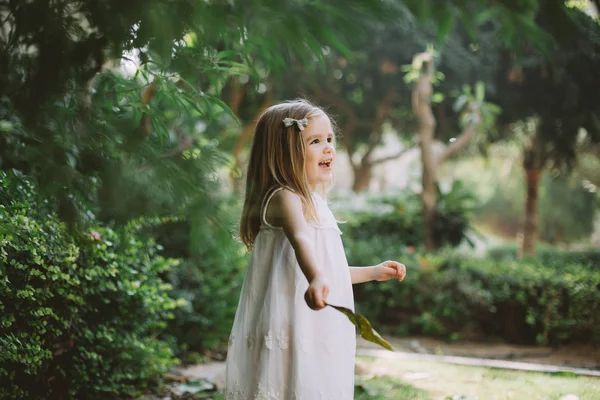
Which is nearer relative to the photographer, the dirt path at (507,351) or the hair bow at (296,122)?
the hair bow at (296,122)

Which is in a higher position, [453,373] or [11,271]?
[11,271]

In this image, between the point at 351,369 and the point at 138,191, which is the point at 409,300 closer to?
the point at 351,369

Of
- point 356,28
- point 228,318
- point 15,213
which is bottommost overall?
point 228,318

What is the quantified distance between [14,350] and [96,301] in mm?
781

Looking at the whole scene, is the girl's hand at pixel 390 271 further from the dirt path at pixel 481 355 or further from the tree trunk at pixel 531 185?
the tree trunk at pixel 531 185

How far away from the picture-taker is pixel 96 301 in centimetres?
327

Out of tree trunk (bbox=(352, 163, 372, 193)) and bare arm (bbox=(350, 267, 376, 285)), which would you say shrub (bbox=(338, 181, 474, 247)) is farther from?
bare arm (bbox=(350, 267, 376, 285))

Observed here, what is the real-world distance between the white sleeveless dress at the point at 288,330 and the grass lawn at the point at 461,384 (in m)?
1.38

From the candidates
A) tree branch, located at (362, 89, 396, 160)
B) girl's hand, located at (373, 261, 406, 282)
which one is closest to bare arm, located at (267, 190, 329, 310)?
girl's hand, located at (373, 261, 406, 282)

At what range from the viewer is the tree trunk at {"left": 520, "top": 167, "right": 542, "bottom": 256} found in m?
10.8

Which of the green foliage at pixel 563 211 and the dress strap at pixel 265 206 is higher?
the green foliage at pixel 563 211

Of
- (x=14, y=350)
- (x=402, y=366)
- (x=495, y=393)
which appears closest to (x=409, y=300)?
(x=402, y=366)

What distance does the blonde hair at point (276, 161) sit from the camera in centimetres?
238

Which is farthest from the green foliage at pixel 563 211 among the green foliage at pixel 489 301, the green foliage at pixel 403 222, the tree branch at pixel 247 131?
the green foliage at pixel 489 301
